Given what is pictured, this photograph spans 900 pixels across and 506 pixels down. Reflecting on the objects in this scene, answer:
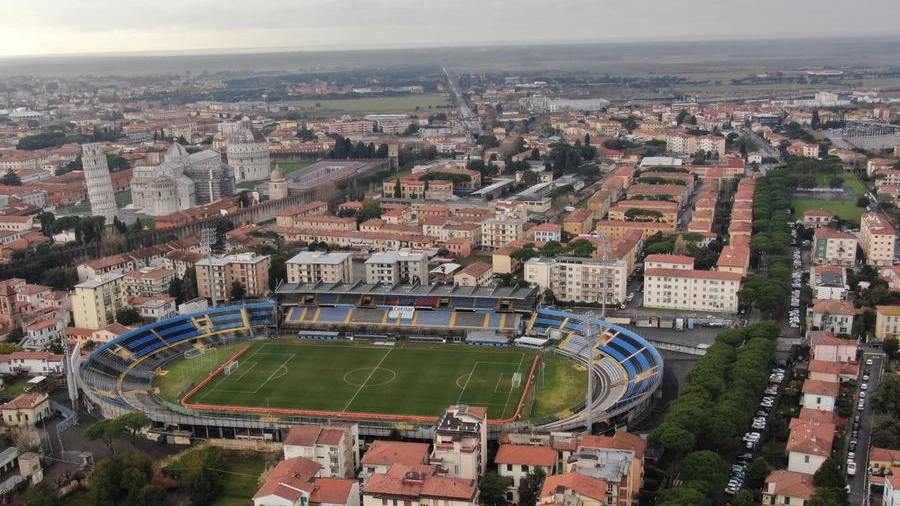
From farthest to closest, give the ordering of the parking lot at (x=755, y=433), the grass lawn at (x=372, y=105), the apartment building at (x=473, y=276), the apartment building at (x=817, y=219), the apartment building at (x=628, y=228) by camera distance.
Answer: the grass lawn at (x=372, y=105), the apartment building at (x=817, y=219), the apartment building at (x=628, y=228), the apartment building at (x=473, y=276), the parking lot at (x=755, y=433)

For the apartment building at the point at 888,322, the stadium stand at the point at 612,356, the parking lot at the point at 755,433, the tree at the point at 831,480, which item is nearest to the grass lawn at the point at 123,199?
the stadium stand at the point at 612,356

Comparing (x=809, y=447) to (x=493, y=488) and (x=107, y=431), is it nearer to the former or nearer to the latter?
(x=493, y=488)

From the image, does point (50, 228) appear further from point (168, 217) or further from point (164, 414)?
point (164, 414)

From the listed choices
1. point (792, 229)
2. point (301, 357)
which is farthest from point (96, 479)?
point (792, 229)

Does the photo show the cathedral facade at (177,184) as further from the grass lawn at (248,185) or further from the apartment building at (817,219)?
the apartment building at (817,219)

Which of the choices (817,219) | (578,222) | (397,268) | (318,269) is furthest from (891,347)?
(318,269)

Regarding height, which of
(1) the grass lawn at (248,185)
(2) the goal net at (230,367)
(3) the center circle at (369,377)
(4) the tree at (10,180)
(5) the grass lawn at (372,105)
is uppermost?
(5) the grass lawn at (372,105)
